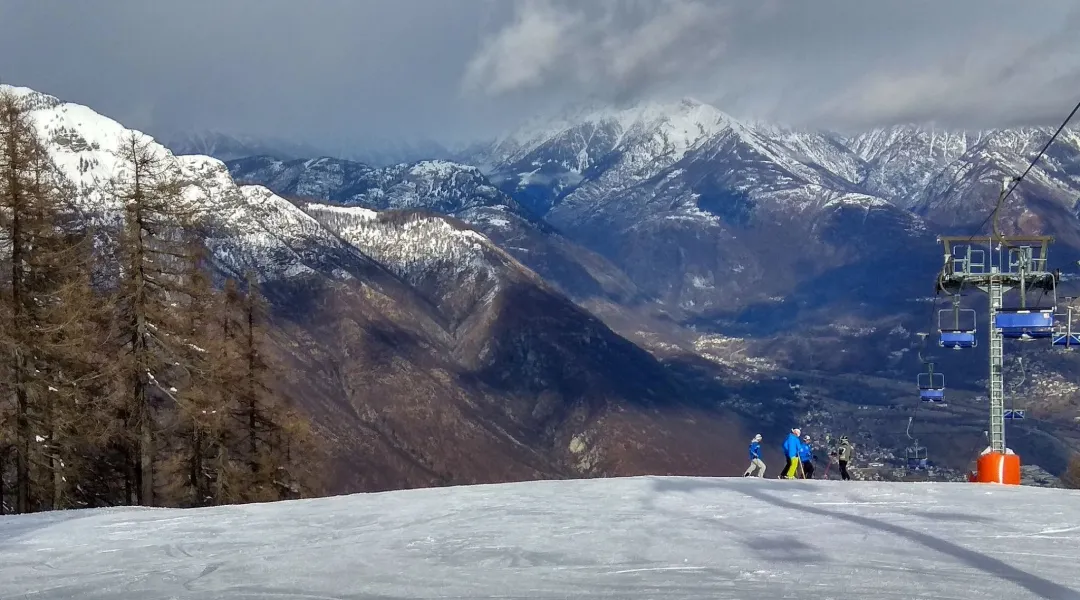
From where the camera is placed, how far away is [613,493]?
65.2ft

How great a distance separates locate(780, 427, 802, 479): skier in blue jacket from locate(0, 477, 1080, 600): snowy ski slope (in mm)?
9398

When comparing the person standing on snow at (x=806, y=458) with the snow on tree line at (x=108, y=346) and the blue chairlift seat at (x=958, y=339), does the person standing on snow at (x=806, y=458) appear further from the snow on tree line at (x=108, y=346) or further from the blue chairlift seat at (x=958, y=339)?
the snow on tree line at (x=108, y=346)

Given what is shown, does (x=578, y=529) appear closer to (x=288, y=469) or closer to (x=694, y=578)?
(x=694, y=578)

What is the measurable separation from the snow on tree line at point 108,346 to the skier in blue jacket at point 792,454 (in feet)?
61.7

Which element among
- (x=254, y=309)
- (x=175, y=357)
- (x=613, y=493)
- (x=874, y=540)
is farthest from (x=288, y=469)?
(x=874, y=540)

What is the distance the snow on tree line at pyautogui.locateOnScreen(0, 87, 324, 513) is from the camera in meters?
27.2

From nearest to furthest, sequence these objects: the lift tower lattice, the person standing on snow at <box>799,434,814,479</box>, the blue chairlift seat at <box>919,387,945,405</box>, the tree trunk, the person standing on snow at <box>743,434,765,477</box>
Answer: the tree trunk → the person standing on snow at <box>799,434,814,479</box> → the person standing on snow at <box>743,434,765,477</box> → the lift tower lattice → the blue chairlift seat at <box>919,387,945,405</box>

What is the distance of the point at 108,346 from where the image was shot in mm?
31422

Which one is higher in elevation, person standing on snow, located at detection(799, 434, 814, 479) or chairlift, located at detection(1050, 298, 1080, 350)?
chairlift, located at detection(1050, 298, 1080, 350)

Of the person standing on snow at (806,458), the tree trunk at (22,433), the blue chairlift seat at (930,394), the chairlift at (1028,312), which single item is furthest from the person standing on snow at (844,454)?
the tree trunk at (22,433)

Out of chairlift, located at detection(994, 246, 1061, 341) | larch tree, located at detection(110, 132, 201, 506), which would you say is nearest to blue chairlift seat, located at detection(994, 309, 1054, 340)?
chairlift, located at detection(994, 246, 1061, 341)

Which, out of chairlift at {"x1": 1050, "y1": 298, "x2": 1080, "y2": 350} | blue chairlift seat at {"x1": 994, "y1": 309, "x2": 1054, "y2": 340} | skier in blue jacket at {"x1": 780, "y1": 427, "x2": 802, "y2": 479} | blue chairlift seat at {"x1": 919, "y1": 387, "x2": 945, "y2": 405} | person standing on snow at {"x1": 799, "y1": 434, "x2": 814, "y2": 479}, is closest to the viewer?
skier in blue jacket at {"x1": 780, "y1": 427, "x2": 802, "y2": 479}

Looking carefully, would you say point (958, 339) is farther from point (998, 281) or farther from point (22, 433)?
point (22, 433)

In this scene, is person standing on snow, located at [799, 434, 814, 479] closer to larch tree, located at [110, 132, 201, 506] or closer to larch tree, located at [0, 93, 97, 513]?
larch tree, located at [110, 132, 201, 506]
